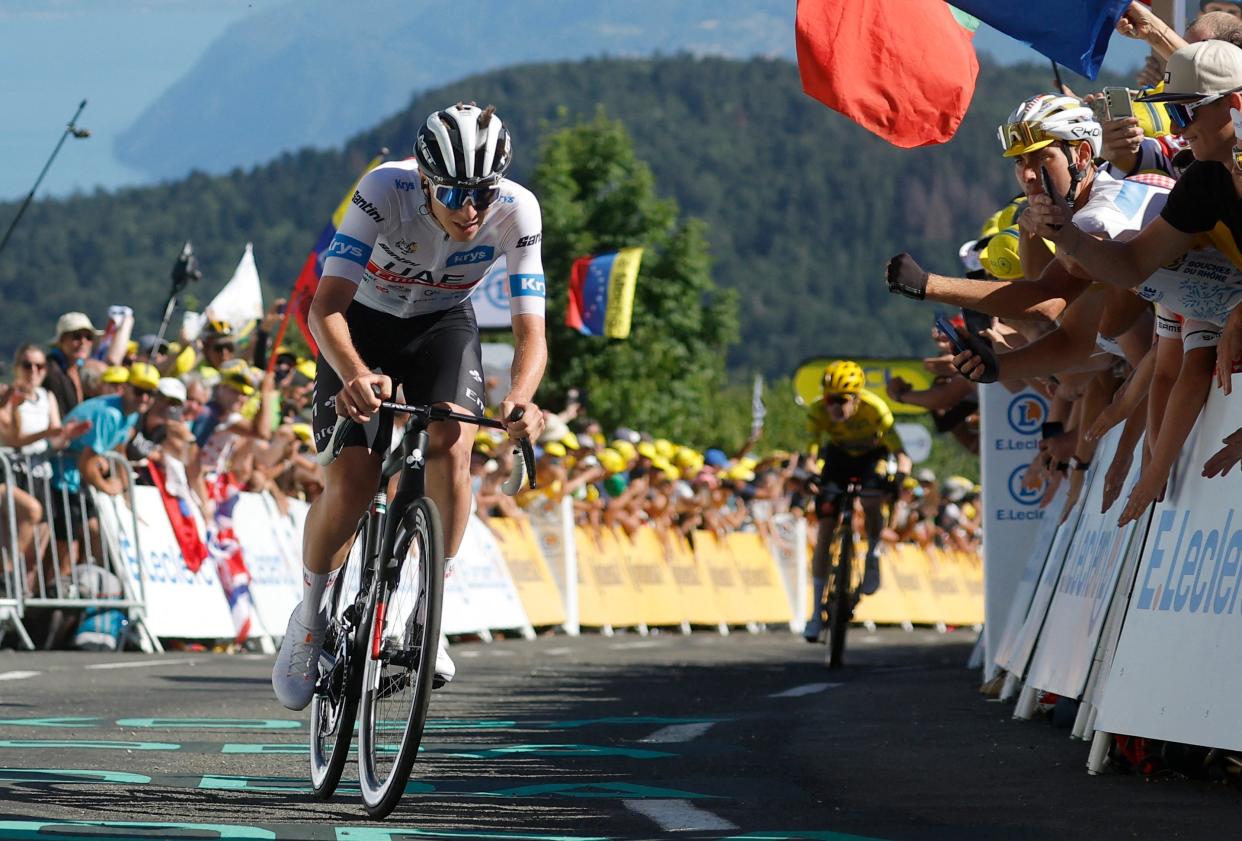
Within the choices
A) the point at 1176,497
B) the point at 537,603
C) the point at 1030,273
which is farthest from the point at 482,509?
the point at 1176,497

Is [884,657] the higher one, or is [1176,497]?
[1176,497]

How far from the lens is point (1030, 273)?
9328 mm

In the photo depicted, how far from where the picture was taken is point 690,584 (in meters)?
28.4

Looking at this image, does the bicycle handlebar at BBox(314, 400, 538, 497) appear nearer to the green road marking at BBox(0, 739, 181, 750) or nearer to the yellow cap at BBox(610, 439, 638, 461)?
the green road marking at BBox(0, 739, 181, 750)

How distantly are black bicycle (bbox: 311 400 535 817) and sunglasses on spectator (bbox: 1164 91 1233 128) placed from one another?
2.46 m

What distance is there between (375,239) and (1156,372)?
310 centimetres

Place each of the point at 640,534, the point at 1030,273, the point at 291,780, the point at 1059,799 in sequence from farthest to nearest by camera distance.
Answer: the point at 640,534
the point at 1030,273
the point at 291,780
the point at 1059,799

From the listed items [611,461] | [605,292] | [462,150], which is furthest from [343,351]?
[605,292]

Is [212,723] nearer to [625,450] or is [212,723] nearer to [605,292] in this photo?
[625,450]

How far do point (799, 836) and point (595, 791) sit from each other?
1458 millimetres

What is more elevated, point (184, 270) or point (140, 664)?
point (184, 270)

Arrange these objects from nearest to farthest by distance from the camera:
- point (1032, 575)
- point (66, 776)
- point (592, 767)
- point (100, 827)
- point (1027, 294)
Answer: point (100, 827), point (66, 776), point (592, 767), point (1027, 294), point (1032, 575)

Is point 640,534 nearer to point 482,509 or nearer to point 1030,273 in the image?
point 482,509

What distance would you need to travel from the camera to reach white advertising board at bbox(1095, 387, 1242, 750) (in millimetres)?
6746
